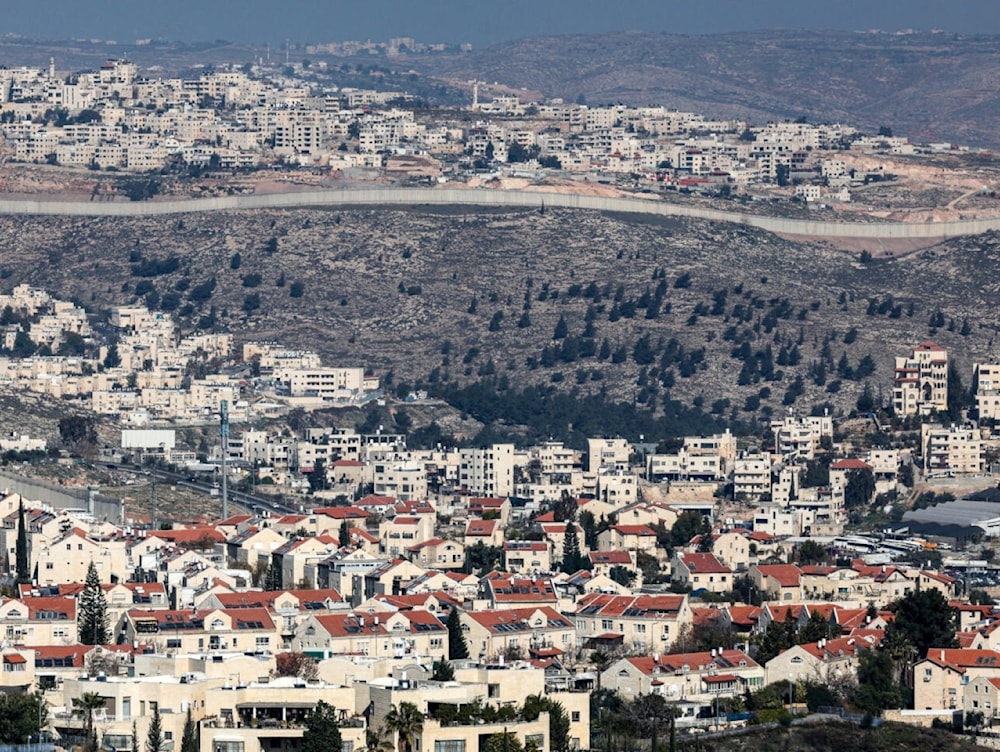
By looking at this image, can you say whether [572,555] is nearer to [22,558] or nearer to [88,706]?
[22,558]

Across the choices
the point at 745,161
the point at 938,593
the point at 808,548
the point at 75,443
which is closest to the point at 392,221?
the point at 745,161

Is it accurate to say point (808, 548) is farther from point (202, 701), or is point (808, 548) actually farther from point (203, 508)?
point (202, 701)

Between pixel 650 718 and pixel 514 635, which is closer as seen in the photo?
pixel 650 718

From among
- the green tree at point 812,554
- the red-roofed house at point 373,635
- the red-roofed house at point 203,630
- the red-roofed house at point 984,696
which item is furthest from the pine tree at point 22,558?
the red-roofed house at point 984,696

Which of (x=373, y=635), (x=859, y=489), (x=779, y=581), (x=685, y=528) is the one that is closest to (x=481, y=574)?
(x=779, y=581)

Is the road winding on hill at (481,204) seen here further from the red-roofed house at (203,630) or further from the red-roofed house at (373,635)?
the red-roofed house at (203,630)

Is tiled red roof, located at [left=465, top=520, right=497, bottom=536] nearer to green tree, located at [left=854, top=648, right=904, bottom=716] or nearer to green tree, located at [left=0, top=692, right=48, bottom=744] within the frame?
green tree, located at [left=854, top=648, right=904, bottom=716]

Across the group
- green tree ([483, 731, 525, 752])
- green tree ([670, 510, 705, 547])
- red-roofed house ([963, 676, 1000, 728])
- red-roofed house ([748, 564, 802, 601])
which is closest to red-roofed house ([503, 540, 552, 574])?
red-roofed house ([748, 564, 802, 601])
